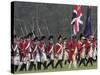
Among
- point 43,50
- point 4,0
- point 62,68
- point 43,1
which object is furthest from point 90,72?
point 4,0

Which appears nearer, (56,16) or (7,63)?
(7,63)

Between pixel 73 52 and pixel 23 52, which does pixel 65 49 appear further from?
pixel 23 52

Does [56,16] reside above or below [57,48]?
above

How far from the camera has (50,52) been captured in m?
2.99

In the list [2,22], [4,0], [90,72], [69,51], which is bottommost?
[90,72]

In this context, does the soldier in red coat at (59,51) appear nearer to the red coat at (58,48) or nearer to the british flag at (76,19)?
the red coat at (58,48)

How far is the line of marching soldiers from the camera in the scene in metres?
2.86

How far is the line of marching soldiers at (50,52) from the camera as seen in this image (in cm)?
286

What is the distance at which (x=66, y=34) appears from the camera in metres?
3.07

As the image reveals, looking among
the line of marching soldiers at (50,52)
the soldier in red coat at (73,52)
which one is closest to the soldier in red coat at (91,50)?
the line of marching soldiers at (50,52)

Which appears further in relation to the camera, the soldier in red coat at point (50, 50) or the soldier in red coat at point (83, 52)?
the soldier in red coat at point (83, 52)

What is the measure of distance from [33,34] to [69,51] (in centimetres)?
41

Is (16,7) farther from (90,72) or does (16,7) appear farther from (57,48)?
(90,72)

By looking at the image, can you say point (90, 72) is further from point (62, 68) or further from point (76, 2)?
point (76, 2)
